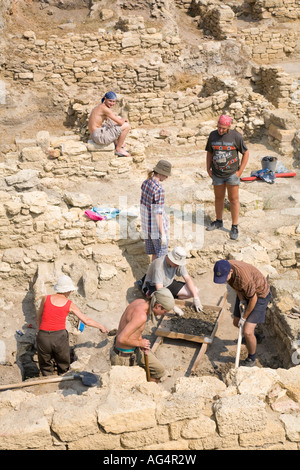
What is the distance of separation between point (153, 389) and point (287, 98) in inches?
469

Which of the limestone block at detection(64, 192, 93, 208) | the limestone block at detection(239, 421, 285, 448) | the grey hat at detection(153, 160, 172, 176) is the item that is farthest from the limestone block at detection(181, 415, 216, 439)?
the limestone block at detection(64, 192, 93, 208)

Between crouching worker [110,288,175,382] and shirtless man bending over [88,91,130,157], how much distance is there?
527cm

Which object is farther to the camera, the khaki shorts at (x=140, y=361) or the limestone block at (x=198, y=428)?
the khaki shorts at (x=140, y=361)

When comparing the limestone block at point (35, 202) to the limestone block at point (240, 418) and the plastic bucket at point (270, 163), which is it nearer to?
the limestone block at point (240, 418)

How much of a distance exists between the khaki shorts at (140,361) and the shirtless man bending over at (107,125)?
5.38m

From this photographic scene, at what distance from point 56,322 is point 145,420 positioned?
2.17 metres

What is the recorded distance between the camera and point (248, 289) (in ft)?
18.6

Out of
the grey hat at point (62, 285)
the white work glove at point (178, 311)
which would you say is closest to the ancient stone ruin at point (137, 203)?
the white work glove at point (178, 311)

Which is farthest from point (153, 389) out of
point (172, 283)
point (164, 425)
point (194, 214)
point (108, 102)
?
point (108, 102)

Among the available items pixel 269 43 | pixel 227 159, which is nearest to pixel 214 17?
pixel 269 43

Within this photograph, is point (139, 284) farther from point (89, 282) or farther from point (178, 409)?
point (178, 409)

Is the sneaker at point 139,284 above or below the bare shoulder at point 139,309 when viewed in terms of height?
below

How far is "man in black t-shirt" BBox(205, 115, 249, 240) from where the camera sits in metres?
7.78

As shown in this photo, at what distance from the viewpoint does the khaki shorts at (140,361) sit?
542 cm
